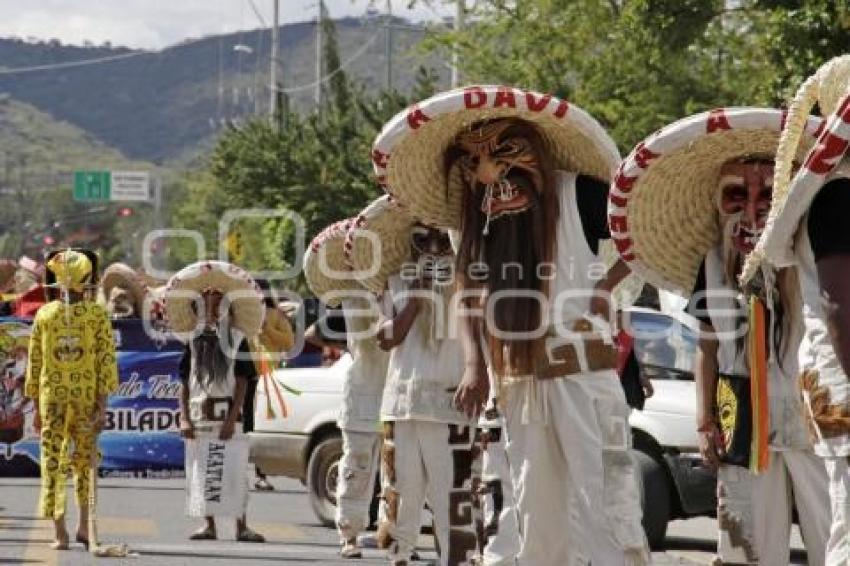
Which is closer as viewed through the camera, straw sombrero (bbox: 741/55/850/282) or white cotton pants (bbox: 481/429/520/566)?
straw sombrero (bbox: 741/55/850/282)

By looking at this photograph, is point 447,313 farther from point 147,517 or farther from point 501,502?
point 147,517

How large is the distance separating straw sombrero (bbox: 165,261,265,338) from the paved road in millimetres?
1471

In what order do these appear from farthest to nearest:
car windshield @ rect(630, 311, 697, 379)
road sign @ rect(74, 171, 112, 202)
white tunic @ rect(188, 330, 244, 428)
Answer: road sign @ rect(74, 171, 112, 202) < white tunic @ rect(188, 330, 244, 428) < car windshield @ rect(630, 311, 697, 379)

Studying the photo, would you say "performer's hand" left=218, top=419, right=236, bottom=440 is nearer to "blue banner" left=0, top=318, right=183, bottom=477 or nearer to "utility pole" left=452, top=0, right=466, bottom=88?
"blue banner" left=0, top=318, right=183, bottom=477

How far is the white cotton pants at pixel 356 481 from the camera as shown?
1381cm

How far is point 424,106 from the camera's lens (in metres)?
9.10

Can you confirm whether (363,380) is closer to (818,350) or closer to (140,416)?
(140,416)

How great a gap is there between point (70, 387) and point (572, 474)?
601cm

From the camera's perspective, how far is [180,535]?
50.5 feet

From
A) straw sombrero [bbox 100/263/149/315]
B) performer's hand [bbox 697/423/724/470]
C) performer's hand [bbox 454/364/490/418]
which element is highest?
straw sombrero [bbox 100/263/149/315]

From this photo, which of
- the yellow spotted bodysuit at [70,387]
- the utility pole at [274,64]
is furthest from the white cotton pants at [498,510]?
the utility pole at [274,64]

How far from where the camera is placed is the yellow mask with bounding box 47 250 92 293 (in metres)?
14.1

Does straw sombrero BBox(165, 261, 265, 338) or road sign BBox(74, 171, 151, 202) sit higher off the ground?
road sign BBox(74, 171, 151, 202)

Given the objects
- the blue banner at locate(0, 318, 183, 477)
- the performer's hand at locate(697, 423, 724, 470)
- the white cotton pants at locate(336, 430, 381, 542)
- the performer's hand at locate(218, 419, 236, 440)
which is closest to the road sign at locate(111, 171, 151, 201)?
the blue banner at locate(0, 318, 183, 477)
